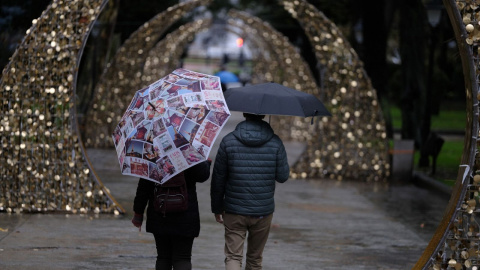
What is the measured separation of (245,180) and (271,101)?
2.22 ft

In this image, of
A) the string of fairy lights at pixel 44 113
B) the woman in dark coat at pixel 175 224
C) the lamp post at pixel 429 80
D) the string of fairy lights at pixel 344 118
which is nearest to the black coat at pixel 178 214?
the woman in dark coat at pixel 175 224

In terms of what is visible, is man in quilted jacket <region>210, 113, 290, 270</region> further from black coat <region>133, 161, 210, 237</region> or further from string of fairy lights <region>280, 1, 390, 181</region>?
string of fairy lights <region>280, 1, 390, 181</region>

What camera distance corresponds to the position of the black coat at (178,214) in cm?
657

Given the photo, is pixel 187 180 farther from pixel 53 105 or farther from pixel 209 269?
pixel 53 105

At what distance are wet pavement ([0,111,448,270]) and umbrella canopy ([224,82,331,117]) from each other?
2097 millimetres

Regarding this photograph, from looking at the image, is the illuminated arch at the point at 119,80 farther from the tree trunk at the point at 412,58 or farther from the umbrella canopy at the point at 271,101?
the umbrella canopy at the point at 271,101

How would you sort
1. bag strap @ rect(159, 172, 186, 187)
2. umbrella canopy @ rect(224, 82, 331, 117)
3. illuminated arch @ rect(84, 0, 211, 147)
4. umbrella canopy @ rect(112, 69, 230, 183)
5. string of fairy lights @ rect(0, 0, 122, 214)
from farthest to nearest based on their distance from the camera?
1. illuminated arch @ rect(84, 0, 211, 147)
2. string of fairy lights @ rect(0, 0, 122, 214)
3. umbrella canopy @ rect(224, 82, 331, 117)
4. bag strap @ rect(159, 172, 186, 187)
5. umbrella canopy @ rect(112, 69, 230, 183)

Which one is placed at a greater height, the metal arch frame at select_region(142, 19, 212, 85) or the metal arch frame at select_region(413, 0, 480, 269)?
the metal arch frame at select_region(142, 19, 212, 85)

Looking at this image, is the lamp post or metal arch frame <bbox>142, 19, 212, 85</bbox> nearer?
the lamp post

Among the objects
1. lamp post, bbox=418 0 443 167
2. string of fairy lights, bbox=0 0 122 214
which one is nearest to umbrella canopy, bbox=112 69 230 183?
string of fairy lights, bbox=0 0 122 214

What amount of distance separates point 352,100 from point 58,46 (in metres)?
7.28

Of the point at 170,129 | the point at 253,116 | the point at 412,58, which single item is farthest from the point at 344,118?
the point at 170,129

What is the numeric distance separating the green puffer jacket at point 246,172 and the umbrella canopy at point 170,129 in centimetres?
46

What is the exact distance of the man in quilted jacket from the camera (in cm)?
690
